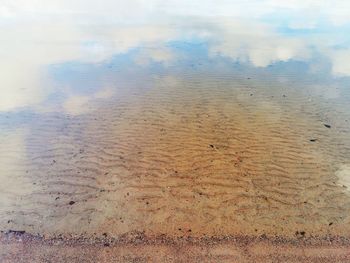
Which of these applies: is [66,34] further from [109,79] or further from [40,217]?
[40,217]

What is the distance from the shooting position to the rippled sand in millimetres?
6602

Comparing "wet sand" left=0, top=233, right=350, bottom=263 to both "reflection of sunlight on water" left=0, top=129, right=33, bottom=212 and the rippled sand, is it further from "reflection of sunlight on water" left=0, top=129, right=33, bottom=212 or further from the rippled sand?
"reflection of sunlight on water" left=0, top=129, right=33, bottom=212

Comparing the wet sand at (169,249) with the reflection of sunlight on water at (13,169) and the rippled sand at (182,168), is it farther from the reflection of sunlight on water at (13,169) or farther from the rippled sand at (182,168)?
the reflection of sunlight on water at (13,169)

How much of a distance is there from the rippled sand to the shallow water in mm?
33

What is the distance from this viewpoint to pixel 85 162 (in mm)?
8484

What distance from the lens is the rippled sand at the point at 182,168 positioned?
660 cm

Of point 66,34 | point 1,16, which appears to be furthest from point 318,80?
point 1,16

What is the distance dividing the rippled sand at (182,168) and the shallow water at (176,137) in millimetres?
33

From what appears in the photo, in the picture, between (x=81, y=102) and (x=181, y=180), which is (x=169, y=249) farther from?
(x=81, y=102)

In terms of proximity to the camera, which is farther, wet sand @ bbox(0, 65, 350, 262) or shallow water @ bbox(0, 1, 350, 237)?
shallow water @ bbox(0, 1, 350, 237)

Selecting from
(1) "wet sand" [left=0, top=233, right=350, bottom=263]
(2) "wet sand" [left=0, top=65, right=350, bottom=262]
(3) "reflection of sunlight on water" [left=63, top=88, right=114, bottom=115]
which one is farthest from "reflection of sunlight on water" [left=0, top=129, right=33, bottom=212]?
(3) "reflection of sunlight on water" [left=63, top=88, right=114, bottom=115]

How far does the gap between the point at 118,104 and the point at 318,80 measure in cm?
812

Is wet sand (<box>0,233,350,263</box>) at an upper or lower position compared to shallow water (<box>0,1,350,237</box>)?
upper

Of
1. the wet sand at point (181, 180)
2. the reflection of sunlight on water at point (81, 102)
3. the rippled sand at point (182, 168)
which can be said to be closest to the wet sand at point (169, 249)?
the wet sand at point (181, 180)
